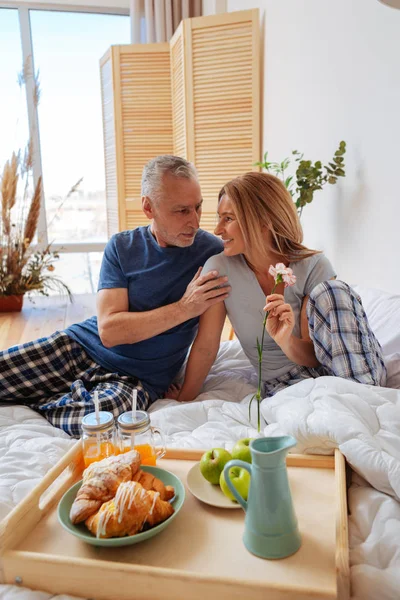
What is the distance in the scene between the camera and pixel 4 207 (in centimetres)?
409

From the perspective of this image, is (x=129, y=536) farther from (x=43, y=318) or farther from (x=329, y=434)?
(x=43, y=318)

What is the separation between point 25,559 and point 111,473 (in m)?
0.18

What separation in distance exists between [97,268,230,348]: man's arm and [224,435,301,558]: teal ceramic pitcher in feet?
2.96

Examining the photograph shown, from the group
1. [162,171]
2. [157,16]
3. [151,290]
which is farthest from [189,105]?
[151,290]

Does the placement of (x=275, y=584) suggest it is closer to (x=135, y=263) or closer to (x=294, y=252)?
(x=294, y=252)

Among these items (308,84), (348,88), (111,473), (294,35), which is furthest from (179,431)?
(294,35)

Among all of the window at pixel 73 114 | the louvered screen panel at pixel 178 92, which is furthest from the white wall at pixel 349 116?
the window at pixel 73 114

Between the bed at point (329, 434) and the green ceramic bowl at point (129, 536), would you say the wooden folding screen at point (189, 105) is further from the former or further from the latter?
the green ceramic bowl at point (129, 536)

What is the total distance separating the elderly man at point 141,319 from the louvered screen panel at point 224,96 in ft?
6.40

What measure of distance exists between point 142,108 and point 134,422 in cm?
368

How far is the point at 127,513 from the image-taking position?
85cm

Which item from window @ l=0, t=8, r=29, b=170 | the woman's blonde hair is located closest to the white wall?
the woman's blonde hair

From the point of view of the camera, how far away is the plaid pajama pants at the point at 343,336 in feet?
4.81

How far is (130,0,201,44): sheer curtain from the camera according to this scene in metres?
4.45
